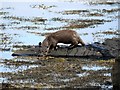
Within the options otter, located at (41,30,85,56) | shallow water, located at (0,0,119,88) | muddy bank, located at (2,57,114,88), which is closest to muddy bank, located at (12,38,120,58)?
otter, located at (41,30,85,56)

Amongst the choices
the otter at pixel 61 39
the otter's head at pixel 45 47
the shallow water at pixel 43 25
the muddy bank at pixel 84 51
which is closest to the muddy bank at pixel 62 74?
the shallow water at pixel 43 25

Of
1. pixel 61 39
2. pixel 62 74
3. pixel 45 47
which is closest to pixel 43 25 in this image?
pixel 61 39

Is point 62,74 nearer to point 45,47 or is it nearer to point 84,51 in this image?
point 84,51

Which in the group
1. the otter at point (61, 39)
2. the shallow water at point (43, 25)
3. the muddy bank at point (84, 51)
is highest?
the otter at point (61, 39)

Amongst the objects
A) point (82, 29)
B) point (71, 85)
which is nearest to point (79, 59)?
point (71, 85)

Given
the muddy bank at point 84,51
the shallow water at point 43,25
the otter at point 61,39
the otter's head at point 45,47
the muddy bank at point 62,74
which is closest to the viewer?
the muddy bank at point 62,74

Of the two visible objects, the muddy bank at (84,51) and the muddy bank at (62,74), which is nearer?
the muddy bank at (62,74)

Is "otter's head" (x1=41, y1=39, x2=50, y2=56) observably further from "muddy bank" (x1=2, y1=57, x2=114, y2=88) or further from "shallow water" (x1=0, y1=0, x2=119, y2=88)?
"shallow water" (x1=0, y1=0, x2=119, y2=88)

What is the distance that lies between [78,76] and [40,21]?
1543 centimetres

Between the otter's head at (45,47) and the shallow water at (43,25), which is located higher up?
the otter's head at (45,47)

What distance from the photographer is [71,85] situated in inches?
466

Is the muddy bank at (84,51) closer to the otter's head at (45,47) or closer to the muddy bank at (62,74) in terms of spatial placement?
the otter's head at (45,47)

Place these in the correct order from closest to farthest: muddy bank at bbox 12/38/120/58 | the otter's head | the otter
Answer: muddy bank at bbox 12/38/120/58 → the otter's head → the otter

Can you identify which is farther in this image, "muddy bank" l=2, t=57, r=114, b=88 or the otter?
the otter
